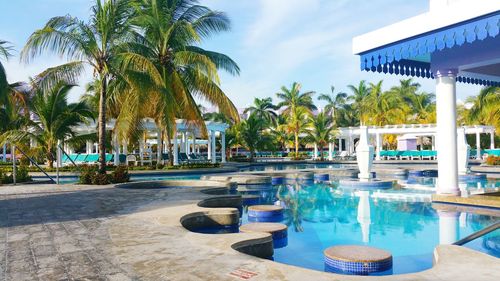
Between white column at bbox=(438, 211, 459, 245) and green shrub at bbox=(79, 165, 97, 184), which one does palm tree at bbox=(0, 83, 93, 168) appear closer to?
green shrub at bbox=(79, 165, 97, 184)

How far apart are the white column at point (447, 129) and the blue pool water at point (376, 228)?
0.84 meters

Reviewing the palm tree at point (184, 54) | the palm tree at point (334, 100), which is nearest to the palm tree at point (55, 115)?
the palm tree at point (184, 54)

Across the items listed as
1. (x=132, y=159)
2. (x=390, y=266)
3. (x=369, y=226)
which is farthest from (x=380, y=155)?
(x=390, y=266)

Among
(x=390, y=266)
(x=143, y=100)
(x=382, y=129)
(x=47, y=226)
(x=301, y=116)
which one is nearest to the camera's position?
(x=390, y=266)

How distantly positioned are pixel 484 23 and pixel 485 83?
6173 millimetres

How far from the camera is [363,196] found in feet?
39.5

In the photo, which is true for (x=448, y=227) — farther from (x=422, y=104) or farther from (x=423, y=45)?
(x=422, y=104)

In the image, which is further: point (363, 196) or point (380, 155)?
point (380, 155)

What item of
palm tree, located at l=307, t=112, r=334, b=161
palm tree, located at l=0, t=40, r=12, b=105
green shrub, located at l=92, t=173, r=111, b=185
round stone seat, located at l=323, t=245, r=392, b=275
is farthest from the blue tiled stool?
palm tree, located at l=307, t=112, r=334, b=161

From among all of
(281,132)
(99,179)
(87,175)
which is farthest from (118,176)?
(281,132)

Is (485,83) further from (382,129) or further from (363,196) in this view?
(382,129)

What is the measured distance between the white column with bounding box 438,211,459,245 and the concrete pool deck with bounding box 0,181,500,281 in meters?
2.42

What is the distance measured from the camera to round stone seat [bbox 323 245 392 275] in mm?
4883

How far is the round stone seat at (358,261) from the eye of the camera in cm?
488
